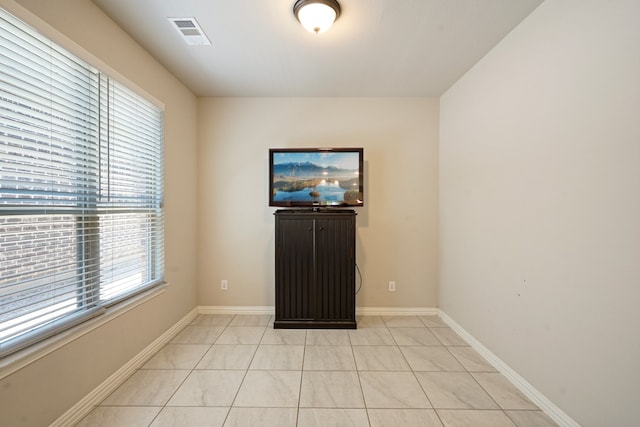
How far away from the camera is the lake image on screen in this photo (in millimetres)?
3002

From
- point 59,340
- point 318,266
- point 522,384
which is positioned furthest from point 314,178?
point 522,384

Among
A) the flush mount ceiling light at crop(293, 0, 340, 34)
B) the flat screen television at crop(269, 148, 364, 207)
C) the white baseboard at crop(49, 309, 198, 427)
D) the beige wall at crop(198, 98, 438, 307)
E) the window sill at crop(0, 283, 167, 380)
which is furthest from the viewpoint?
the beige wall at crop(198, 98, 438, 307)

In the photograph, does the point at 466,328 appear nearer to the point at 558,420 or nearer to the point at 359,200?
the point at 558,420

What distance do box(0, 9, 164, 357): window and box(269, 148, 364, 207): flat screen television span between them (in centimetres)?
129

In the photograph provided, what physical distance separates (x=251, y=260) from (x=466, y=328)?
244 centimetres

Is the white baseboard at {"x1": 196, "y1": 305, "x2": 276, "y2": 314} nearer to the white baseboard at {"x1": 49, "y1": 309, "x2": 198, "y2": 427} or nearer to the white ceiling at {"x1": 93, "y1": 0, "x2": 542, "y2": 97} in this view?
the white baseboard at {"x1": 49, "y1": 309, "x2": 198, "y2": 427}

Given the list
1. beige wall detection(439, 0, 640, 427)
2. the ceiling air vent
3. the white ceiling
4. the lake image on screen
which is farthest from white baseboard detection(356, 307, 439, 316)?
the ceiling air vent

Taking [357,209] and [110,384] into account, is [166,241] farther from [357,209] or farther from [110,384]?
[357,209]

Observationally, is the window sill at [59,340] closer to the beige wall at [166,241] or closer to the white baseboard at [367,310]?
the beige wall at [166,241]

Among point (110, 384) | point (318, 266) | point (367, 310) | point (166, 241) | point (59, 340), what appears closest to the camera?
point (59, 340)

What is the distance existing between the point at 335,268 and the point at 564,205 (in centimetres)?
191

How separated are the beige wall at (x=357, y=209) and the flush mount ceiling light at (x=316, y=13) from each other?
1.44 meters

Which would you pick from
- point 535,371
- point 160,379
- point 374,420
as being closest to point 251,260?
point 160,379

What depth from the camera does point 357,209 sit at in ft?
10.7
